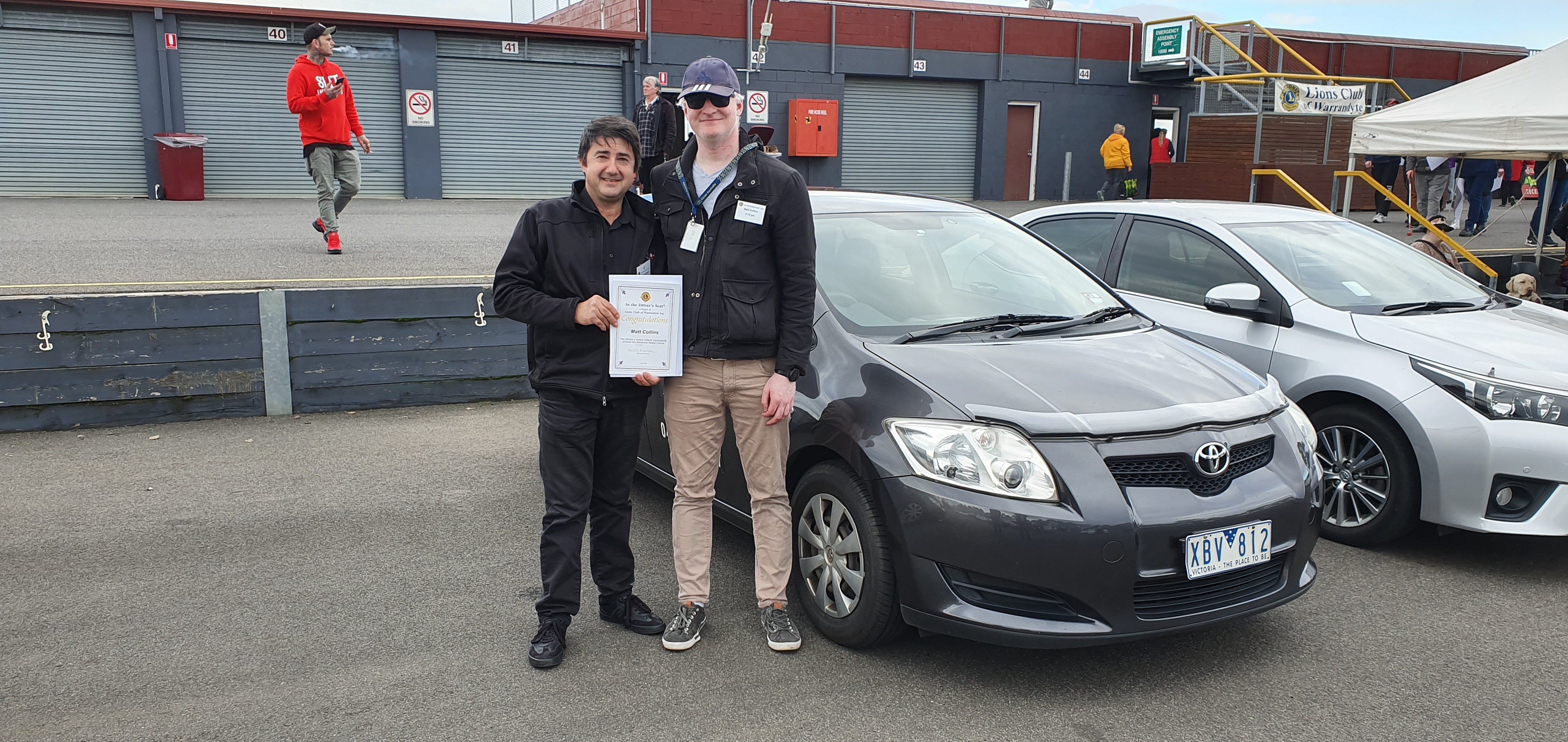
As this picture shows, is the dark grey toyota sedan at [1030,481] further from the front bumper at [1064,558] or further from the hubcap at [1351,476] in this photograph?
the hubcap at [1351,476]

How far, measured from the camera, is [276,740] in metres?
3.02

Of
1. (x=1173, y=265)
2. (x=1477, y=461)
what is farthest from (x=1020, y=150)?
(x=1477, y=461)

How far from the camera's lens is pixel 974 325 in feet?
13.4

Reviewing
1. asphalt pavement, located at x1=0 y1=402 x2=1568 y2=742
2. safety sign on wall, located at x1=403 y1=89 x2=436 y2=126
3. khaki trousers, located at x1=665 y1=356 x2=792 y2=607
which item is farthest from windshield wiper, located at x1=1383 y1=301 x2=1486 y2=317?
safety sign on wall, located at x1=403 y1=89 x2=436 y2=126

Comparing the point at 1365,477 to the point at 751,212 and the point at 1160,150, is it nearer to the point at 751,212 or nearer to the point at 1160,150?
the point at 751,212

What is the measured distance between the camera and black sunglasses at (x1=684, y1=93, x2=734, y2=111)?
3412 millimetres

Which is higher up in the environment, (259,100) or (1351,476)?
(259,100)

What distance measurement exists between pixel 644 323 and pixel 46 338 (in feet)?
15.0

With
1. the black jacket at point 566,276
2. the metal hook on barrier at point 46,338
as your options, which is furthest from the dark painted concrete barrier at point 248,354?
the black jacket at point 566,276

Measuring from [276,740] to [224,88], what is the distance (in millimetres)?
19691

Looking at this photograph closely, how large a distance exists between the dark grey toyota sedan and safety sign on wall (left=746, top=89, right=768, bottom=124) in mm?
19629

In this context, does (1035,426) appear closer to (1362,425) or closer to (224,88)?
(1362,425)

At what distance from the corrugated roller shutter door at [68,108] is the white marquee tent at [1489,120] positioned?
768 inches

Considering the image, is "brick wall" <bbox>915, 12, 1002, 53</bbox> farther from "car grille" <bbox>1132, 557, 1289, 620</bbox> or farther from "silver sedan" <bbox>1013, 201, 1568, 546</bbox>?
"car grille" <bbox>1132, 557, 1289, 620</bbox>
